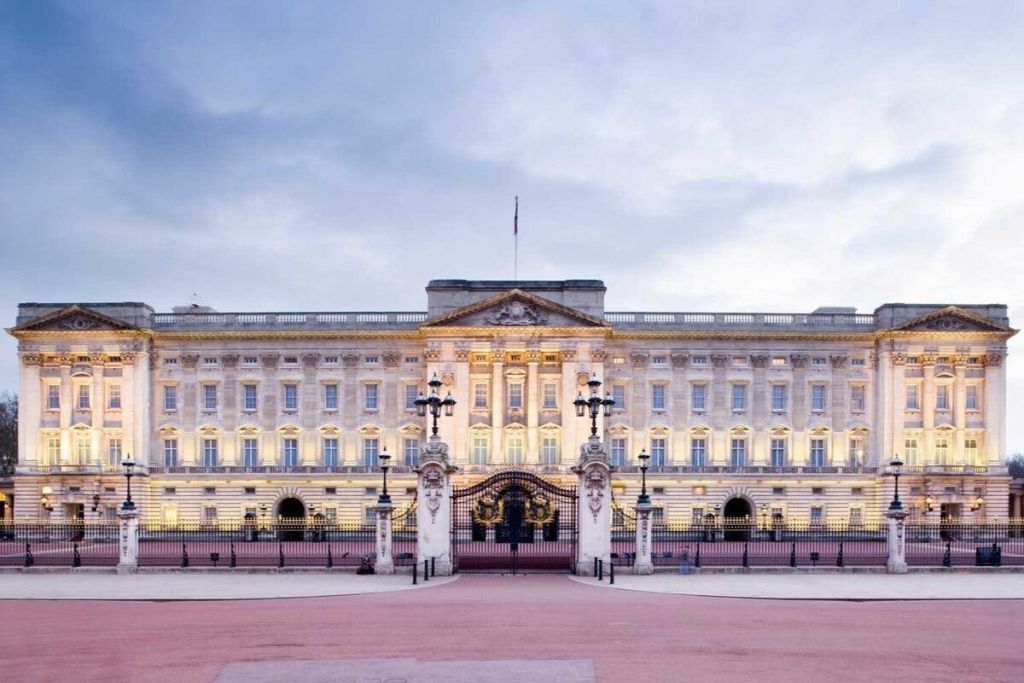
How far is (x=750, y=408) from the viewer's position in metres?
62.2

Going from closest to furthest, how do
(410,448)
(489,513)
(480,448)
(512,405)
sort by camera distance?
(489,513) → (480,448) → (512,405) → (410,448)

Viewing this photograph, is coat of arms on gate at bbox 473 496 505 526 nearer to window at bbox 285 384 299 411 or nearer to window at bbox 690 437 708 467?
window at bbox 690 437 708 467

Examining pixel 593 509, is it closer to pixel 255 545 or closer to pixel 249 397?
pixel 255 545

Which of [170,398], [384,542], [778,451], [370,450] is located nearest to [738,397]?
[778,451]

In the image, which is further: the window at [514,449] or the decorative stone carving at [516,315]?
the window at [514,449]

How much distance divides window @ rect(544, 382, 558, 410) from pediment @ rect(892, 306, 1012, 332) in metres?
23.7

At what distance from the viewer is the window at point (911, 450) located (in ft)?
201

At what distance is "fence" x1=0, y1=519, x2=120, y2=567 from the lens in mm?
34469

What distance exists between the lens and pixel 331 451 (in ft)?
205

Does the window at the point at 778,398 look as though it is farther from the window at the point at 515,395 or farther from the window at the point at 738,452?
the window at the point at 515,395

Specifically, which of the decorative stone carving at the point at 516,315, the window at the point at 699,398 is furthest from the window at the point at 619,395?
the decorative stone carving at the point at 516,315

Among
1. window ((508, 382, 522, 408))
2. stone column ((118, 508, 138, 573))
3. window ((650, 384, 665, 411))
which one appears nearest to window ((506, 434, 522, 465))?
window ((508, 382, 522, 408))

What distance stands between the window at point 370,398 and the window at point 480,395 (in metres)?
7.19

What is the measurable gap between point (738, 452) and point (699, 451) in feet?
9.02
